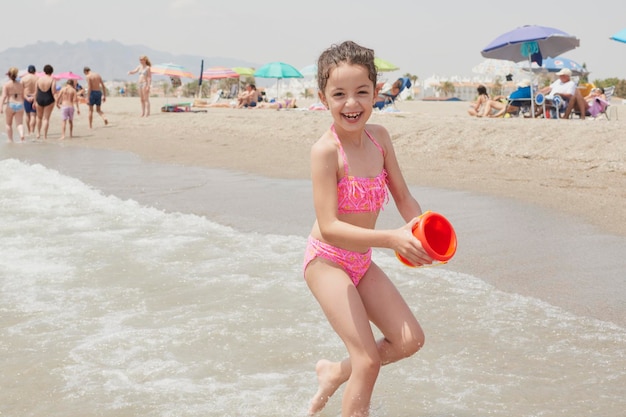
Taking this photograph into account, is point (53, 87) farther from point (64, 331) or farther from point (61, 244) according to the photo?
point (64, 331)

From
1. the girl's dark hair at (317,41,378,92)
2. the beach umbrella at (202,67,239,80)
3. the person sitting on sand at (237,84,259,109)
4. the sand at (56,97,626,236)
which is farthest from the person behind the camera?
the beach umbrella at (202,67,239,80)

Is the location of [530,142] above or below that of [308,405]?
above

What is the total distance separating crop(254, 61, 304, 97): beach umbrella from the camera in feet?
101

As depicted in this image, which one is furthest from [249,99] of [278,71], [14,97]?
[14,97]

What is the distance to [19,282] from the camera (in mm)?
5367

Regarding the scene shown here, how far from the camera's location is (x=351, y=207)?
9.87 ft

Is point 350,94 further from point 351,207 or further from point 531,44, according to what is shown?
point 531,44

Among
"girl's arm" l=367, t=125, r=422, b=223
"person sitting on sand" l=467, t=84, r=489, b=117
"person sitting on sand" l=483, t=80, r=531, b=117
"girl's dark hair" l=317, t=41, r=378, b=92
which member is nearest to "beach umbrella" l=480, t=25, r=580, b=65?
"person sitting on sand" l=467, t=84, r=489, b=117

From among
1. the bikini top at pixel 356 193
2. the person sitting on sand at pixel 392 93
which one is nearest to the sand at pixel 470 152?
the person sitting on sand at pixel 392 93

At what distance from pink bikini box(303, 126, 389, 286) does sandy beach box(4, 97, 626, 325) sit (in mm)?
2100

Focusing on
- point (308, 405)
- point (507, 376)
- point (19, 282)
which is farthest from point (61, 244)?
point (507, 376)

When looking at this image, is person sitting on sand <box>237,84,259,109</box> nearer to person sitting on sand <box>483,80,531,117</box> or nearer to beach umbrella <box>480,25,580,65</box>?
beach umbrella <box>480,25,580,65</box>

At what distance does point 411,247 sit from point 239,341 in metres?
1.93

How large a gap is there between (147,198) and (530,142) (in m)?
6.31
